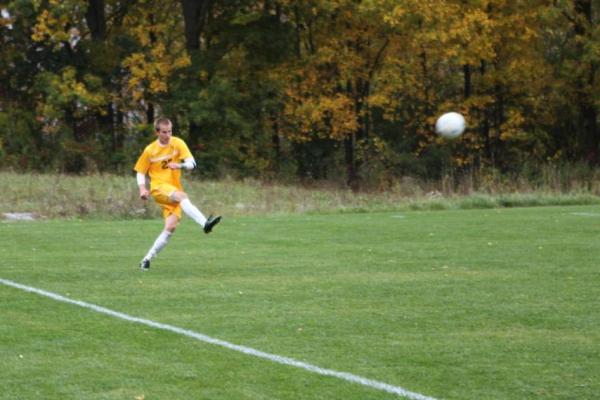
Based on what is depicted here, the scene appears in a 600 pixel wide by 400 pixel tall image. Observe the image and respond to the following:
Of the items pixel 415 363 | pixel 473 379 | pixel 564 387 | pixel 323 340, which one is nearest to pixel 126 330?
pixel 323 340

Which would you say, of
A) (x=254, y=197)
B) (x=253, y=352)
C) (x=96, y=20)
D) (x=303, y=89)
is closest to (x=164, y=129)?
(x=253, y=352)

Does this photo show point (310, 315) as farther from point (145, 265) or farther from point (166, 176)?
point (166, 176)

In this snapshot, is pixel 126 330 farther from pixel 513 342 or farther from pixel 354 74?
pixel 354 74

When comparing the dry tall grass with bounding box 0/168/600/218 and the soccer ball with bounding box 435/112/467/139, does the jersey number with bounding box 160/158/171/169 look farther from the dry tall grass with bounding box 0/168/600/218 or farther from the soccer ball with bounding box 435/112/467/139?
the dry tall grass with bounding box 0/168/600/218

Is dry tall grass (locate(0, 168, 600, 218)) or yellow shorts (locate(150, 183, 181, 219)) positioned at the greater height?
yellow shorts (locate(150, 183, 181, 219))

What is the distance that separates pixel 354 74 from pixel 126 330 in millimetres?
33885

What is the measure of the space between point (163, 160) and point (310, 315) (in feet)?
15.7

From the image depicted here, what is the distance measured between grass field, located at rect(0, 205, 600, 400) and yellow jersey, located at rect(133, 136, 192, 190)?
110 cm

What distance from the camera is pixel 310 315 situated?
9680 millimetres

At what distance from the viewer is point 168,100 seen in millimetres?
→ 42469

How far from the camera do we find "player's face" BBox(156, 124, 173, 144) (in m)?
13.5

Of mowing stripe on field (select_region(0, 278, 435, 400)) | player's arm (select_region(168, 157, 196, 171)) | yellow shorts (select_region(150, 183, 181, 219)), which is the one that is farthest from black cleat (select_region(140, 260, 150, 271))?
mowing stripe on field (select_region(0, 278, 435, 400))

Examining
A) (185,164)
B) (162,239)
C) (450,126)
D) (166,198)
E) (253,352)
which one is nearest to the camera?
(253,352)

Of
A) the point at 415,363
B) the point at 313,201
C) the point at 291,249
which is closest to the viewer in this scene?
the point at 415,363
